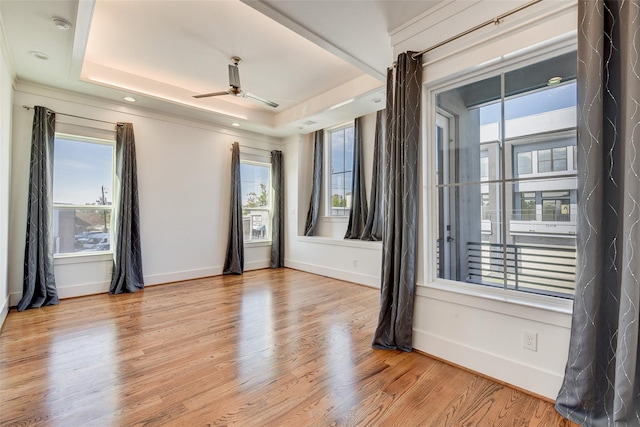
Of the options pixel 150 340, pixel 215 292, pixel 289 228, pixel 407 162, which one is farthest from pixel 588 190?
pixel 289 228

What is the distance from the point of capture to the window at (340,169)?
17.9 feet

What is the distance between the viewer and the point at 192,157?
16.4 feet

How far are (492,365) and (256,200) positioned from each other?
483 centimetres

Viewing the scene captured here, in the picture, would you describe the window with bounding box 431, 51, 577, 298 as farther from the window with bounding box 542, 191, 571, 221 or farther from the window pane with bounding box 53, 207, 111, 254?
the window pane with bounding box 53, 207, 111, 254

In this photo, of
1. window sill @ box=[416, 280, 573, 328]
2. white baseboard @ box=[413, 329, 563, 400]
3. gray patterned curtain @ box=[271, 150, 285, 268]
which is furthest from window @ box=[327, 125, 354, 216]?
white baseboard @ box=[413, 329, 563, 400]

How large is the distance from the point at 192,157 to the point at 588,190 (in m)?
5.01

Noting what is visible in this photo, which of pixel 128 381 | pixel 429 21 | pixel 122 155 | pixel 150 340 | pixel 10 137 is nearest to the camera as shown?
pixel 128 381

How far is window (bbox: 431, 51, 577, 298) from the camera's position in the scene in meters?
2.00

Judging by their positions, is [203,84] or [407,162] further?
[203,84]

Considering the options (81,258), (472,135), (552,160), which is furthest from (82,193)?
(552,160)

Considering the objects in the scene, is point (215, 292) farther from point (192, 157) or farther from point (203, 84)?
point (203, 84)

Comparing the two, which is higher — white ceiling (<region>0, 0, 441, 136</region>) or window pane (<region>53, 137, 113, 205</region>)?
white ceiling (<region>0, 0, 441, 136</region>)

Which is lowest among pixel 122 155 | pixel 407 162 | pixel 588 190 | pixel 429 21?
pixel 588 190

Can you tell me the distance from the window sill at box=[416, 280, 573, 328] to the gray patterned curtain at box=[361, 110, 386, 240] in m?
2.26
